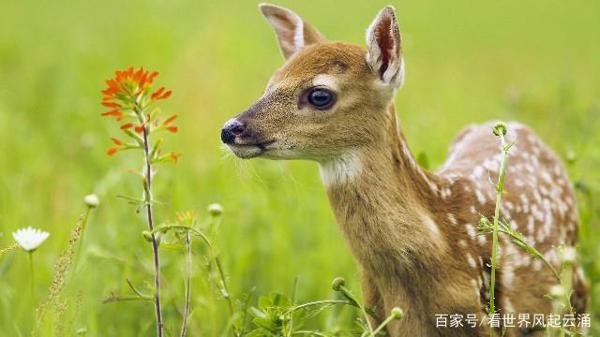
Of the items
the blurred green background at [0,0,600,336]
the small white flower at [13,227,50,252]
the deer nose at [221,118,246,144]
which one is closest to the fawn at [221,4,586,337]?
the deer nose at [221,118,246,144]

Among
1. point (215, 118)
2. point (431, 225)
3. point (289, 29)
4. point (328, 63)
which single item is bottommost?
point (431, 225)

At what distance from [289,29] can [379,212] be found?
3.15ft

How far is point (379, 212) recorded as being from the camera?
10.8 ft

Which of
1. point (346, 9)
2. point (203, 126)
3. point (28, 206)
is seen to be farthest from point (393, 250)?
point (346, 9)

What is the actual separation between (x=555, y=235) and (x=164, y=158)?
177 cm

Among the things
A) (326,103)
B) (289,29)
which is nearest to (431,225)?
(326,103)

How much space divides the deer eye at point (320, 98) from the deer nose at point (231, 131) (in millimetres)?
267

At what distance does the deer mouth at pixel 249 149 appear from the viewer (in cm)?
317

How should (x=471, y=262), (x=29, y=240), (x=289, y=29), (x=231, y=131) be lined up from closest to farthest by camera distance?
(x=29, y=240), (x=231, y=131), (x=471, y=262), (x=289, y=29)

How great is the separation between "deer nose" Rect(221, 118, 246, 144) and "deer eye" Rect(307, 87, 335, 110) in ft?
0.88

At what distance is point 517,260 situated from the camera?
3.54 meters

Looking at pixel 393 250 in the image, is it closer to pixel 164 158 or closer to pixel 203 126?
pixel 164 158

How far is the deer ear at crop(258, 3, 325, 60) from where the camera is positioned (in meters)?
3.79

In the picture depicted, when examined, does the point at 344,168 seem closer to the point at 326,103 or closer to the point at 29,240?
the point at 326,103
